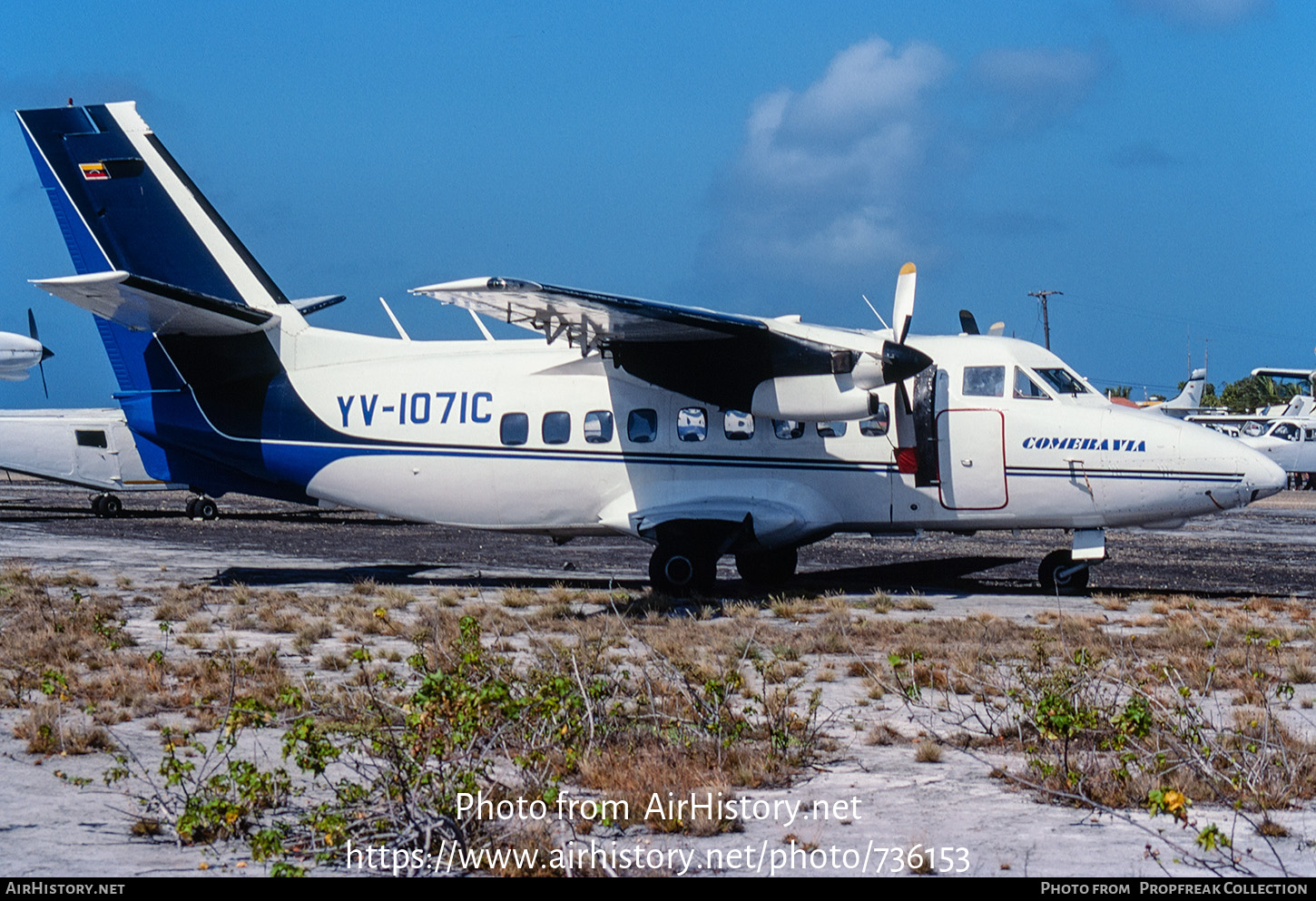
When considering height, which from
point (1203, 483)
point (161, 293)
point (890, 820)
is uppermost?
point (161, 293)

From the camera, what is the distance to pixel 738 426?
15.3 meters

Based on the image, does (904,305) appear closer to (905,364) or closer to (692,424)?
(905,364)

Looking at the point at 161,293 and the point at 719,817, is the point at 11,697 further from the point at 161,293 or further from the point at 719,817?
the point at 161,293

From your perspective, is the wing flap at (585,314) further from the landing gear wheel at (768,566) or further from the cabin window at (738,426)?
the landing gear wheel at (768,566)

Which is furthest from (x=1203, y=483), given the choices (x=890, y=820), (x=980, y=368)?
(x=890, y=820)

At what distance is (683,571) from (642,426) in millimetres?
2045

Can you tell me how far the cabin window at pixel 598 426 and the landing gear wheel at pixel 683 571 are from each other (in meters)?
1.71

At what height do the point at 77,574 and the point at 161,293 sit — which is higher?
the point at 161,293

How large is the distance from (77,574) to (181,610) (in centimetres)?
511

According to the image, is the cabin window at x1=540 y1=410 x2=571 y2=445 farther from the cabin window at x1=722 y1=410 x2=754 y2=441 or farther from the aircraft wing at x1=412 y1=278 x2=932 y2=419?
the cabin window at x1=722 y1=410 x2=754 y2=441

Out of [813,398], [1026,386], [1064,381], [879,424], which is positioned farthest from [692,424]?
[1064,381]

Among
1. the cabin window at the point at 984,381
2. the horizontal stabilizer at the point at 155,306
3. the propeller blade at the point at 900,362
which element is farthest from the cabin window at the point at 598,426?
the horizontal stabilizer at the point at 155,306

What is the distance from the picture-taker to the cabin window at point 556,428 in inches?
623

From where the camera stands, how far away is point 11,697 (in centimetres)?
883
